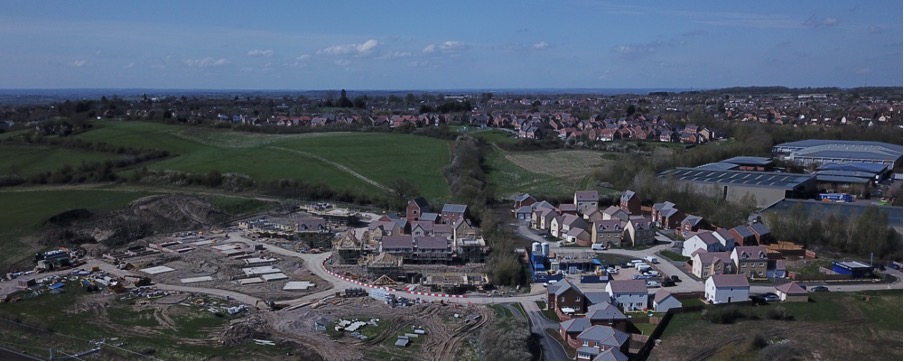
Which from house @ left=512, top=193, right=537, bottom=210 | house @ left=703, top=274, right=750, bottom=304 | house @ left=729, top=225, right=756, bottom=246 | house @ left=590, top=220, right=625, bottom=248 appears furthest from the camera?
house @ left=512, top=193, right=537, bottom=210

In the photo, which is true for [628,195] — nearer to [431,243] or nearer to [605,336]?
[431,243]

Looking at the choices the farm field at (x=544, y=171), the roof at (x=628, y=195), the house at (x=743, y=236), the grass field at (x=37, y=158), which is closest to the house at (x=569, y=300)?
the house at (x=743, y=236)

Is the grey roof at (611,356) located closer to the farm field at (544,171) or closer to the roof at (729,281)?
the roof at (729,281)

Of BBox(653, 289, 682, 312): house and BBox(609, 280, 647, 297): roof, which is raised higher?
BBox(609, 280, 647, 297): roof

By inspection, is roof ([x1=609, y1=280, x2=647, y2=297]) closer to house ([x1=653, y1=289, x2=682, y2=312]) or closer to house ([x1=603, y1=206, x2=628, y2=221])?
house ([x1=653, y1=289, x2=682, y2=312])

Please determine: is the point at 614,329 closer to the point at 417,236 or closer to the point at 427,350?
the point at 427,350

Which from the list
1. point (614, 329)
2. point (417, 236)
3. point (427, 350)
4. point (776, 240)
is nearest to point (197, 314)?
point (427, 350)

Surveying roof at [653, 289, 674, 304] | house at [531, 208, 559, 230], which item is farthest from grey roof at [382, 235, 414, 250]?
roof at [653, 289, 674, 304]
